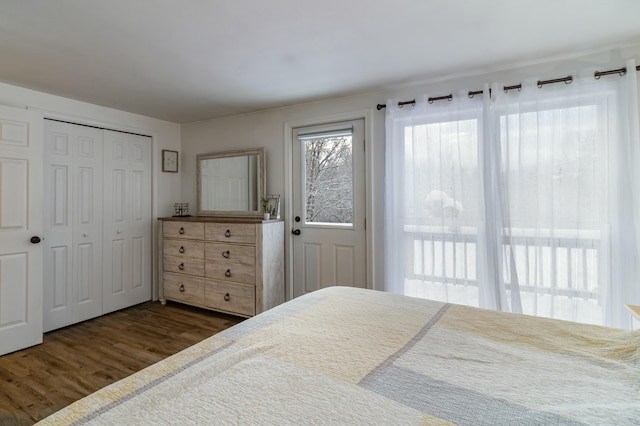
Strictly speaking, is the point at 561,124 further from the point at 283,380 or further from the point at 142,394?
the point at 142,394

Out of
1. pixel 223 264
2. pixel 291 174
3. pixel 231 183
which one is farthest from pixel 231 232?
pixel 291 174

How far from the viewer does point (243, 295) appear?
131 inches

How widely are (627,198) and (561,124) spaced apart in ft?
2.12

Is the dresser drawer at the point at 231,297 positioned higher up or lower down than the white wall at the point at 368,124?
lower down

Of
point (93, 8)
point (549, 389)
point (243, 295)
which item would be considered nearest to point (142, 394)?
point (549, 389)

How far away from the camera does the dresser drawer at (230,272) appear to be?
130 inches

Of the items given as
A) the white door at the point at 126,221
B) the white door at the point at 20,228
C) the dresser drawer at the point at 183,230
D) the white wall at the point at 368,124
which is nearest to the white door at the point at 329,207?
the white wall at the point at 368,124

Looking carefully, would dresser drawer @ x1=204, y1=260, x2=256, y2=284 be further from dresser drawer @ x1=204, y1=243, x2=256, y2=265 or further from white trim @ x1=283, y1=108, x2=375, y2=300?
white trim @ x1=283, y1=108, x2=375, y2=300

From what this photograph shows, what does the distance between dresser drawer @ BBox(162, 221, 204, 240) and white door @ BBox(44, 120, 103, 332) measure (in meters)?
0.67

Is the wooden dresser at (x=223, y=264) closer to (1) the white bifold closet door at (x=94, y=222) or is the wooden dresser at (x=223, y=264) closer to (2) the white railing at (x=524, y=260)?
(1) the white bifold closet door at (x=94, y=222)

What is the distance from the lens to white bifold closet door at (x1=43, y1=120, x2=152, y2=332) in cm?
321

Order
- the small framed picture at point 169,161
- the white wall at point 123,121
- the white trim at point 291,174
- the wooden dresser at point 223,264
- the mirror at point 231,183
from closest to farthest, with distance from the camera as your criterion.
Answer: the white wall at point 123,121 → the white trim at point 291,174 → the wooden dresser at point 223,264 → the mirror at point 231,183 → the small framed picture at point 169,161

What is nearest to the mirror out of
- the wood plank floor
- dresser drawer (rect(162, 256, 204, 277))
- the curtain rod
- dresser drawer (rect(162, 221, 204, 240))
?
dresser drawer (rect(162, 221, 204, 240))

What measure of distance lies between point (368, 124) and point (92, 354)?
3109mm
